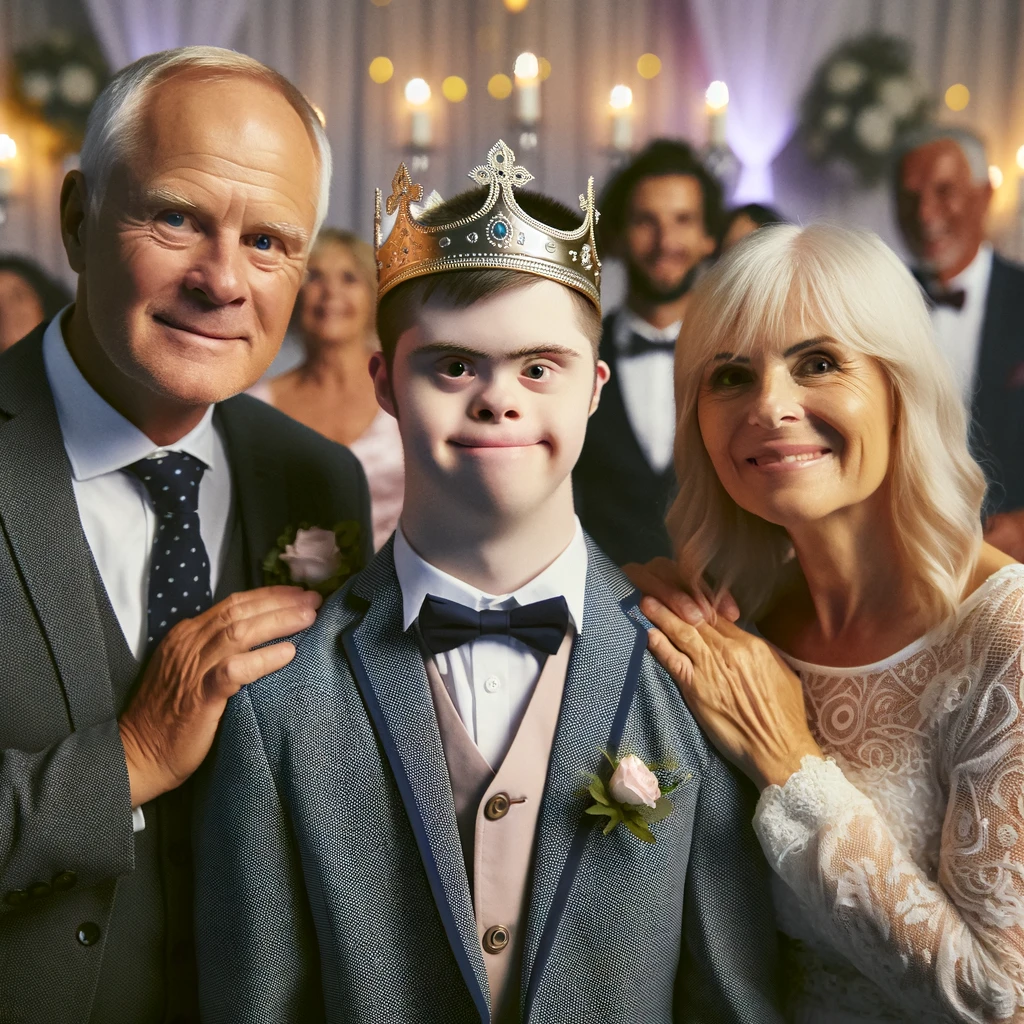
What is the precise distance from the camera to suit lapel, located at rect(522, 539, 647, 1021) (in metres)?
1.75

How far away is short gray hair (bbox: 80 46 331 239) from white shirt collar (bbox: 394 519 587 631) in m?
0.86

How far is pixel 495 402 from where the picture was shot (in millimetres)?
1688

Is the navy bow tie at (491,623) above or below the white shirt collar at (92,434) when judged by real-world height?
below

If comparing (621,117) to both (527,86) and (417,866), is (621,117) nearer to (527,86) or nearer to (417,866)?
(527,86)

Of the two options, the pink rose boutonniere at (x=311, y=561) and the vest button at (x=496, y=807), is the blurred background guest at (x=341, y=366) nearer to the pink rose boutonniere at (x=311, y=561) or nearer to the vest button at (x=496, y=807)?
the pink rose boutonniere at (x=311, y=561)

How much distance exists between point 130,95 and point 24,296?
108 inches

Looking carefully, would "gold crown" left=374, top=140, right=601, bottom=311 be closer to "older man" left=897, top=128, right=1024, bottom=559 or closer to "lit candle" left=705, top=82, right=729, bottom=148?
"lit candle" left=705, top=82, right=729, bottom=148

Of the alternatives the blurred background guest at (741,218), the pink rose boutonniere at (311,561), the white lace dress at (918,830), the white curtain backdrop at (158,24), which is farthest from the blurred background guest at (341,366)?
the white lace dress at (918,830)

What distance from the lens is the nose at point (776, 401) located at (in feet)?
5.99

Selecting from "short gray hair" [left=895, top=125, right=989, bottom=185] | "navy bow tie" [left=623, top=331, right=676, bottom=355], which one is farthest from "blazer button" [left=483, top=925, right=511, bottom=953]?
"short gray hair" [left=895, top=125, right=989, bottom=185]

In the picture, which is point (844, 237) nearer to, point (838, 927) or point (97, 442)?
point (838, 927)

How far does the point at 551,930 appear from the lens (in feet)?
5.75

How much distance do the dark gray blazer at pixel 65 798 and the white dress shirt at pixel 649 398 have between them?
2.74 metres

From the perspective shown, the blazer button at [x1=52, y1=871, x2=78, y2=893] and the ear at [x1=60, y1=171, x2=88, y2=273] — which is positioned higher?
the ear at [x1=60, y1=171, x2=88, y2=273]
